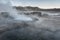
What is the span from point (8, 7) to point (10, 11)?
588 millimetres

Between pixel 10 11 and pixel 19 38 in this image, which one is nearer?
pixel 19 38

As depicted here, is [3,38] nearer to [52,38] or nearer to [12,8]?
[52,38]

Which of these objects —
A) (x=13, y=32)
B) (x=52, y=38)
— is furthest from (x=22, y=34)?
(x=52, y=38)

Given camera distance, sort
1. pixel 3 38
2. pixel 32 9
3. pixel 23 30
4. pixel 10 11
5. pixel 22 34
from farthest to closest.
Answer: pixel 32 9, pixel 10 11, pixel 23 30, pixel 22 34, pixel 3 38

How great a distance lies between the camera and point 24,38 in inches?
374

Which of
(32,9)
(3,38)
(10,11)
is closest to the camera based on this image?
(3,38)

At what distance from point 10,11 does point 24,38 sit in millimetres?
10198

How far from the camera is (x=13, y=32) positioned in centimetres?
1064

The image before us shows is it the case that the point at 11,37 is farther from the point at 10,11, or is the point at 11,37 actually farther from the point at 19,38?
the point at 10,11

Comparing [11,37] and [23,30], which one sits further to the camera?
[23,30]

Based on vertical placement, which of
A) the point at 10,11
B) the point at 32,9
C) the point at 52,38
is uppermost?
the point at 52,38

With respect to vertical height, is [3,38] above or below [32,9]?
above

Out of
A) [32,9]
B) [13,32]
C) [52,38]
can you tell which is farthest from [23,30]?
[32,9]

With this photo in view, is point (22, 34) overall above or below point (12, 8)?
above
